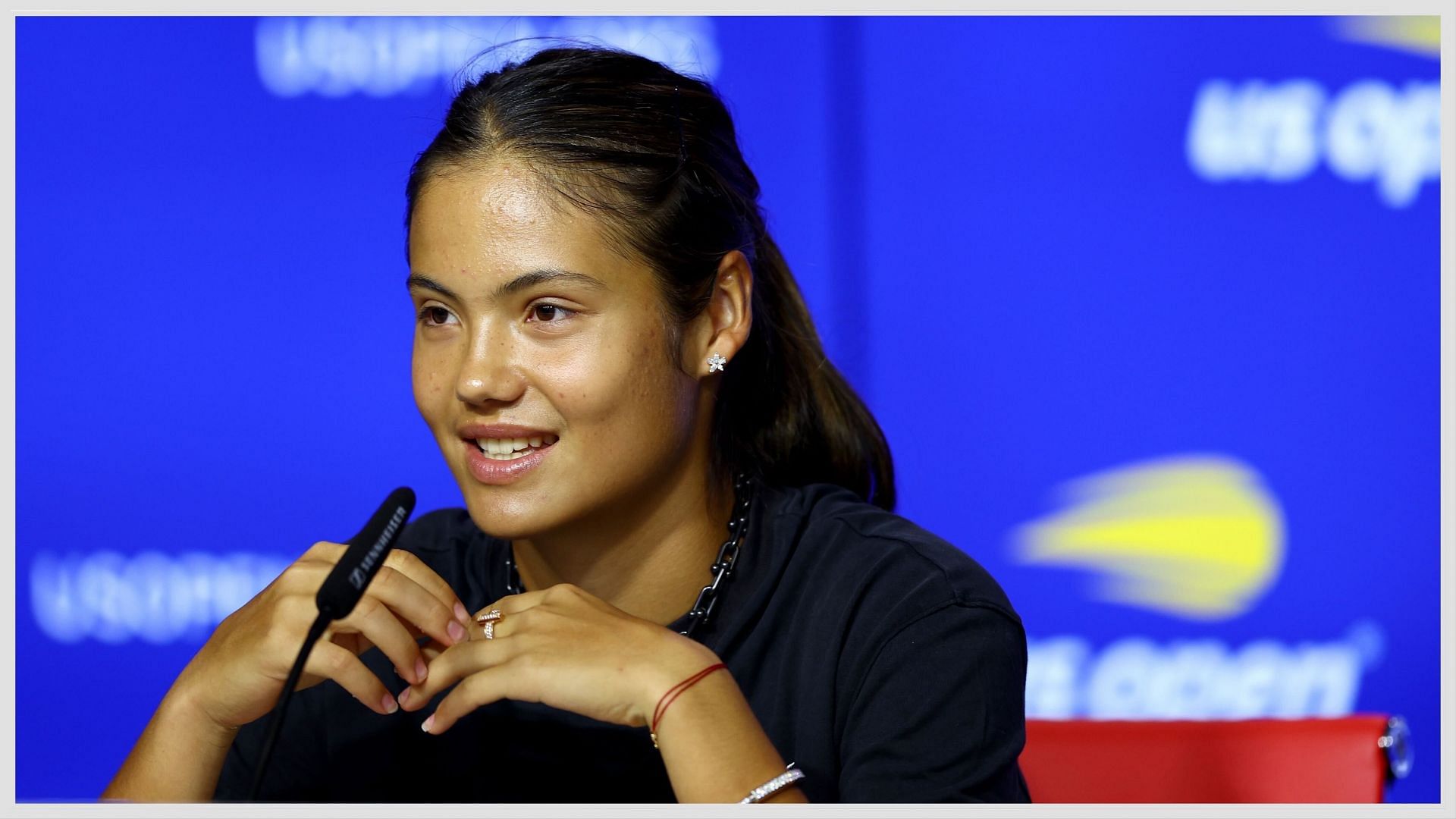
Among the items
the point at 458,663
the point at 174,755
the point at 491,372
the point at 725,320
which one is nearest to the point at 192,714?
the point at 174,755

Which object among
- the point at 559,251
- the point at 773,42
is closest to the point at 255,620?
the point at 559,251

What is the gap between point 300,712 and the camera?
1.32 meters

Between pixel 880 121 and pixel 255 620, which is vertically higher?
pixel 880 121

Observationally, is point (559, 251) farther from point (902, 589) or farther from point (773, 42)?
point (773, 42)

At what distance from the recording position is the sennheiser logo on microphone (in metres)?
0.80

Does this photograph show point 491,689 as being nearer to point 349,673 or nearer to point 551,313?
point 349,673

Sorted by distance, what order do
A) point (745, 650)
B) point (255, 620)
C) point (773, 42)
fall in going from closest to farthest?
point (255, 620) → point (745, 650) → point (773, 42)

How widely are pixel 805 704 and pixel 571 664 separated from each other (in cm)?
26

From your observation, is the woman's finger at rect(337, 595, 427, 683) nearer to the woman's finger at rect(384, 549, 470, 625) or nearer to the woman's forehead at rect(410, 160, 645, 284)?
the woman's finger at rect(384, 549, 470, 625)

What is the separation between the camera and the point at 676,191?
1262 mm

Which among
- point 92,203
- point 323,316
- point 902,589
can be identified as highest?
point 92,203

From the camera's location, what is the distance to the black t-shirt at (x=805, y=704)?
3.51ft

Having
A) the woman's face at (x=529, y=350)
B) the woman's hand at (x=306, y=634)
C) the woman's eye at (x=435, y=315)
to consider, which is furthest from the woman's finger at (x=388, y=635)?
the woman's eye at (x=435, y=315)

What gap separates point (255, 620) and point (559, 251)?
0.39 m
